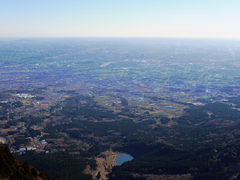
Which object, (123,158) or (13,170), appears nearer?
(13,170)

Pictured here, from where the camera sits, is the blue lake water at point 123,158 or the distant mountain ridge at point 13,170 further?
the blue lake water at point 123,158

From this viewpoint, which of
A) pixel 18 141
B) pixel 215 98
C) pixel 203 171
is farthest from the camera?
pixel 215 98

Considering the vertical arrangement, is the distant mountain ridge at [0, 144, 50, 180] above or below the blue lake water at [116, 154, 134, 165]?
above

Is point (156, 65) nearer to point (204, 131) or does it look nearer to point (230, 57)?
point (230, 57)

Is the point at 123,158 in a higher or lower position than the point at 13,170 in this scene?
lower

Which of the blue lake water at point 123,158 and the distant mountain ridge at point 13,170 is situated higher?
the distant mountain ridge at point 13,170

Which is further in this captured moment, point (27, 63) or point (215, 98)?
point (27, 63)

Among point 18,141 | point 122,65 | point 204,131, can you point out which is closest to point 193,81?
point 122,65

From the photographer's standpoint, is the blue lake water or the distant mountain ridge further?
the blue lake water
